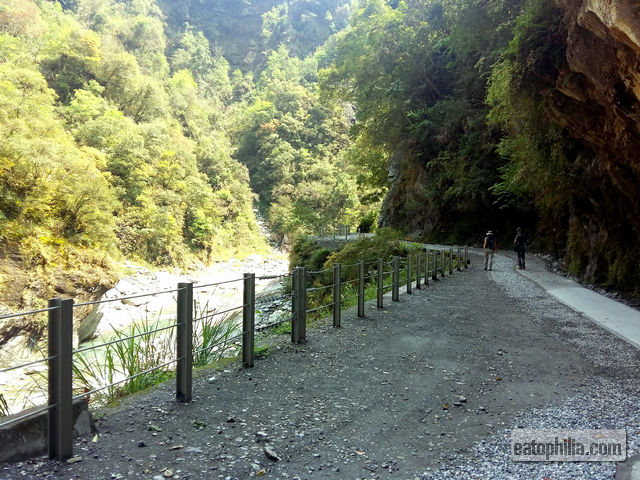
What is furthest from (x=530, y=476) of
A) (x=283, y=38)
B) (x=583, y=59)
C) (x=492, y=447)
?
(x=283, y=38)

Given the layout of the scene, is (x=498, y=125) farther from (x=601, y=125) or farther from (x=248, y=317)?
(x=248, y=317)

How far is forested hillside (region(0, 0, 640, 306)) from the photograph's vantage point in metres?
9.96

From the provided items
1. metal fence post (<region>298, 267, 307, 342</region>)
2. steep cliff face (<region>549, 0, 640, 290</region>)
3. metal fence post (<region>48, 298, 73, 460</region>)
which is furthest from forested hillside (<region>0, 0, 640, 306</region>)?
metal fence post (<region>48, 298, 73, 460</region>)

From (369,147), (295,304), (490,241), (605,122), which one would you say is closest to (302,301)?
(295,304)

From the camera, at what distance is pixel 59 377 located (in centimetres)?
289

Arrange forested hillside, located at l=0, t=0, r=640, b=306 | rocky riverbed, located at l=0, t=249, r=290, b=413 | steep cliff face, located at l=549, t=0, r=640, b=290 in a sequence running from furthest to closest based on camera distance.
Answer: forested hillside, located at l=0, t=0, r=640, b=306 < rocky riverbed, located at l=0, t=249, r=290, b=413 < steep cliff face, located at l=549, t=0, r=640, b=290

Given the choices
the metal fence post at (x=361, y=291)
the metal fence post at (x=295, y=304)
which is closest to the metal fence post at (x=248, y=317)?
the metal fence post at (x=295, y=304)

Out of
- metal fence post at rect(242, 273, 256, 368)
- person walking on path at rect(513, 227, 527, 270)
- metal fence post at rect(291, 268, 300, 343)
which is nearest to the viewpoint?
metal fence post at rect(242, 273, 256, 368)

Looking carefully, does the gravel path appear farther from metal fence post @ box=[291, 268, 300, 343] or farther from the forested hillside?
the forested hillside

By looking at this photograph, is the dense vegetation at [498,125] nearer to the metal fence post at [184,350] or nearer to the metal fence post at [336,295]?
the metal fence post at [336,295]

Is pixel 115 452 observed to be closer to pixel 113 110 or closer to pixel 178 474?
pixel 178 474

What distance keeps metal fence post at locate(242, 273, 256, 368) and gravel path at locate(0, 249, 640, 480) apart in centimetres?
18

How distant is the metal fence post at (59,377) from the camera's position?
Result: 2876 mm

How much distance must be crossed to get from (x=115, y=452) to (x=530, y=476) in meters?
2.85
